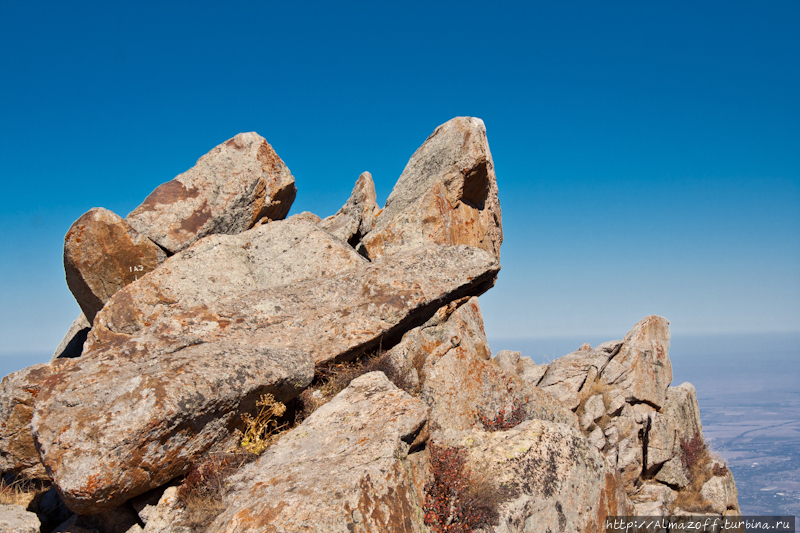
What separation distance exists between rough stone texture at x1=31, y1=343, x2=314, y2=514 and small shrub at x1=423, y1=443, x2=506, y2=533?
260cm

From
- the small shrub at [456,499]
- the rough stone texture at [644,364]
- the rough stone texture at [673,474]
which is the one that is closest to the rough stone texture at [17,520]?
the small shrub at [456,499]

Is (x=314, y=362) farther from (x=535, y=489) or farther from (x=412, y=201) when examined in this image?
(x=412, y=201)

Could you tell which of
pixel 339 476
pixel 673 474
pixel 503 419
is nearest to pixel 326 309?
pixel 503 419

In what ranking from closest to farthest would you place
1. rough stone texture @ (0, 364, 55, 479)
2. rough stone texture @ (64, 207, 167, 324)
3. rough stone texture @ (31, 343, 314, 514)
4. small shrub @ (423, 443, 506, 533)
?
rough stone texture @ (31, 343, 314, 514), small shrub @ (423, 443, 506, 533), rough stone texture @ (0, 364, 55, 479), rough stone texture @ (64, 207, 167, 324)

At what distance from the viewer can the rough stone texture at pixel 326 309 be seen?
28.0ft

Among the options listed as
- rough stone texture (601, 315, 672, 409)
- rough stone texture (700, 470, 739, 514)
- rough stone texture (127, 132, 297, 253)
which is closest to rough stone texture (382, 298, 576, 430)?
rough stone texture (127, 132, 297, 253)

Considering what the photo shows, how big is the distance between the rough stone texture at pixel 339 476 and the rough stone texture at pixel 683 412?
12.5 metres

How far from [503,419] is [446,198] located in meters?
7.04

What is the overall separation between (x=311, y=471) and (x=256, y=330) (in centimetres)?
363

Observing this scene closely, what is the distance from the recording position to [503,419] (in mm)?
8453

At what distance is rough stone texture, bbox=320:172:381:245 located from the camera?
15.7 m

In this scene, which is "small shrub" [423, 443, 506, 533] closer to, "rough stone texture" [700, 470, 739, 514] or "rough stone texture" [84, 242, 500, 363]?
"rough stone texture" [84, 242, 500, 363]

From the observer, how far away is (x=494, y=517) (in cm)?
581

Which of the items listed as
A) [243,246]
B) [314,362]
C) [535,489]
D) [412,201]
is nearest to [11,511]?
[314,362]
